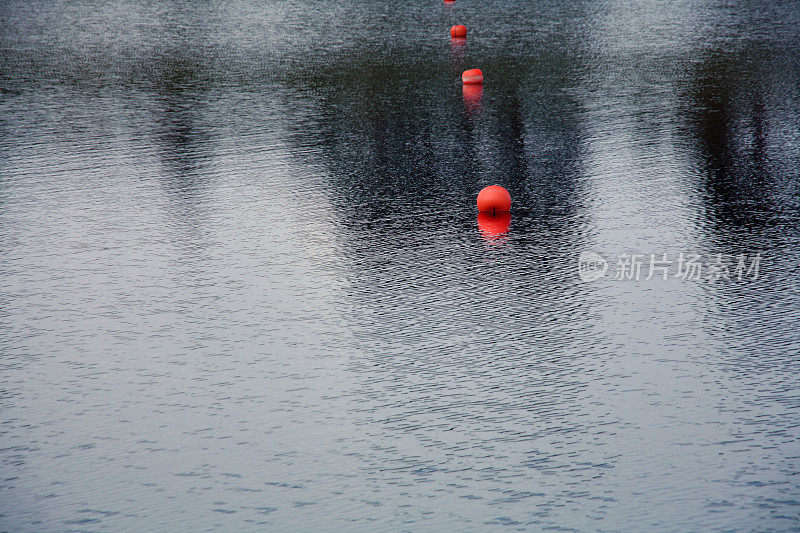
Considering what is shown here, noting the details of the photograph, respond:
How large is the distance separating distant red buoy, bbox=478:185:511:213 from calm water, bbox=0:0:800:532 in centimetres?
26

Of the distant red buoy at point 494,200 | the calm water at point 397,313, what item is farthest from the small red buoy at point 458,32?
the distant red buoy at point 494,200

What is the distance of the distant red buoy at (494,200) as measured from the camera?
1154cm

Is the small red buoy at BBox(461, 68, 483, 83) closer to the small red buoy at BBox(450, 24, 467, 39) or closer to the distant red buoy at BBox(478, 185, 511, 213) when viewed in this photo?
the small red buoy at BBox(450, 24, 467, 39)

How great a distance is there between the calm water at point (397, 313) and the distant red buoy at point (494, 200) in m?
0.26

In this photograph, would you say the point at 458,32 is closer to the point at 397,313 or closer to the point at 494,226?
the point at 494,226

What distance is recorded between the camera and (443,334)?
8.32 metres

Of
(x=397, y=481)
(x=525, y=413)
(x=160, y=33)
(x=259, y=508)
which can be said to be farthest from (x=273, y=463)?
(x=160, y=33)

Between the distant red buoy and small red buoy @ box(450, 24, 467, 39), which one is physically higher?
small red buoy @ box(450, 24, 467, 39)

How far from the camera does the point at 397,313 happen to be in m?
8.84

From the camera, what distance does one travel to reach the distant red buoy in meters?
11.5

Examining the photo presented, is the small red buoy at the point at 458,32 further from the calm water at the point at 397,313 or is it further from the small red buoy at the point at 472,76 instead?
the calm water at the point at 397,313

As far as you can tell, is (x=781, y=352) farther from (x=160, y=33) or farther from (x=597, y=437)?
(x=160, y=33)

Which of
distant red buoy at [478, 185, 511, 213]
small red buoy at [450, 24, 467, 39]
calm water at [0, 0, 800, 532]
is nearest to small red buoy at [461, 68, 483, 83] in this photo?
calm water at [0, 0, 800, 532]

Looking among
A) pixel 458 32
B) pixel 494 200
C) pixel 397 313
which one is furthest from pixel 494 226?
pixel 458 32
